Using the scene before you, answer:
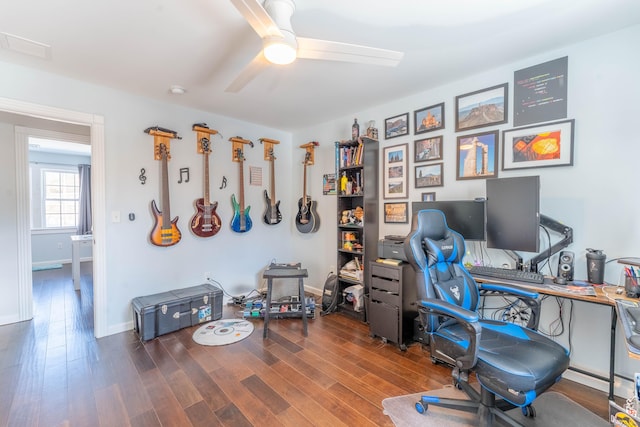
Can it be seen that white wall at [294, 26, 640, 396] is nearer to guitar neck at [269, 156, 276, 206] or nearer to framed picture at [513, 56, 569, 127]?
framed picture at [513, 56, 569, 127]

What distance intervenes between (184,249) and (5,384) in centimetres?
168

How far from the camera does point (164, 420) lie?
164 cm

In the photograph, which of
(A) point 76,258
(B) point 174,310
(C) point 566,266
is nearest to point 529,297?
(C) point 566,266

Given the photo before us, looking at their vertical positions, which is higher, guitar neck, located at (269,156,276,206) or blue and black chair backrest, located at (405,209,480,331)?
guitar neck, located at (269,156,276,206)

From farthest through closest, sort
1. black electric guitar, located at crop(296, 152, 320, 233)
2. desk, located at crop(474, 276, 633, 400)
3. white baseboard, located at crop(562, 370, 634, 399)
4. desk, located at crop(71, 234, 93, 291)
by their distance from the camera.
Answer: desk, located at crop(71, 234, 93, 291) → black electric guitar, located at crop(296, 152, 320, 233) → white baseboard, located at crop(562, 370, 634, 399) → desk, located at crop(474, 276, 633, 400)

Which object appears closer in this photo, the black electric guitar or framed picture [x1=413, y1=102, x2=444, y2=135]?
framed picture [x1=413, y1=102, x2=444, y2=135]

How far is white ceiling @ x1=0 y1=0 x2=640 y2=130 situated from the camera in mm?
1646

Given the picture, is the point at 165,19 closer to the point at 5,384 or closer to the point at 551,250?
the point at 5,384

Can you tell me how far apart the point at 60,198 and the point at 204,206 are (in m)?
5.33

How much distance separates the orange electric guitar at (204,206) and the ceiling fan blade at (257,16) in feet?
7.32

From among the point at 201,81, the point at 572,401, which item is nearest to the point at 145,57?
the point at 201,81

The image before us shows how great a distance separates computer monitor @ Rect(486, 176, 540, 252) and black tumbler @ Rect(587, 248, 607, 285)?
0.99 ft

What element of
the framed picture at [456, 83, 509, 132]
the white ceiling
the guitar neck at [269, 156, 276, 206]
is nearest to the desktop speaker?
the framed picture at [456, 83, 509, 132]

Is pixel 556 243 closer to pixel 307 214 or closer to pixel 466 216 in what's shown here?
pixel 466 216
